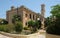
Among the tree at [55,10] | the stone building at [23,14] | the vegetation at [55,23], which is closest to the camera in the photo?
the vegetation at [55,23]

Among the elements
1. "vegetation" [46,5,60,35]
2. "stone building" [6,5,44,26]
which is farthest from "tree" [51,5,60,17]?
"stone building" [6,5,44,26]

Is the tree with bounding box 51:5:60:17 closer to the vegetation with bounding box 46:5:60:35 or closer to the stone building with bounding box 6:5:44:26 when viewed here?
the vegetation with bounding box 46:5:60:35

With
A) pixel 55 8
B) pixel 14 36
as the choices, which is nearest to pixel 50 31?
pixel 55 8

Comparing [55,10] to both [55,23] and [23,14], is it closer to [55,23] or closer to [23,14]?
[55,23]

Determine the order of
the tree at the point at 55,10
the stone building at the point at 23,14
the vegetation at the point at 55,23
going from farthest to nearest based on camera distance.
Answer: the stone building at the point at 23,14 → the tree at the point at 55,10 → the vegetation at the point at 55,23

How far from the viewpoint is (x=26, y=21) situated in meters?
37.3

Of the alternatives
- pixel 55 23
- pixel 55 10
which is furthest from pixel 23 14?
pixel 55 23

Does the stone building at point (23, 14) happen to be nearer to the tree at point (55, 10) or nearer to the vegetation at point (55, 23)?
the tree at point (55, 10)

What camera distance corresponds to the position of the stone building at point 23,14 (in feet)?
117

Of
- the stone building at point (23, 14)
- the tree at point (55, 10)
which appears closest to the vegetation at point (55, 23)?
the tree at point (55, 10)

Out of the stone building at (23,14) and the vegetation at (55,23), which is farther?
the stone building at (23,14)

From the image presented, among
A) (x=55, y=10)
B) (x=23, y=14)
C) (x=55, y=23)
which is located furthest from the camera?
(x=23, y=14)

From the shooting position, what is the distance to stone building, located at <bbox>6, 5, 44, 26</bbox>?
35.6 meters

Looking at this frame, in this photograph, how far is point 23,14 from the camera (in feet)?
116
